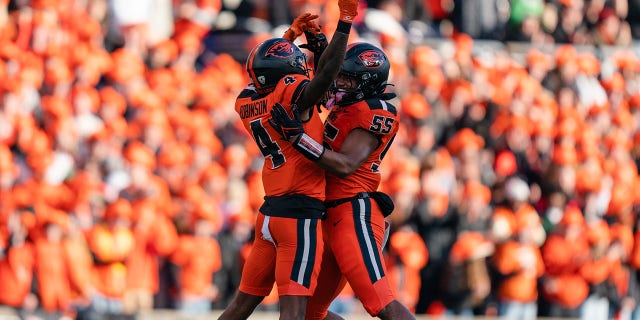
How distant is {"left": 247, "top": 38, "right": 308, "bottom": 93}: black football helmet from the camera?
6.81m

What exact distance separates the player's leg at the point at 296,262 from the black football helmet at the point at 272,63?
0.73 m

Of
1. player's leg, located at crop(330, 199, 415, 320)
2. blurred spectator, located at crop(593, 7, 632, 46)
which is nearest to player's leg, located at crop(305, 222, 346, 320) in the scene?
player's leg, located at crop(330, 199, 415, 320)

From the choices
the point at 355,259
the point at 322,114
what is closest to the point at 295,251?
the point at 355,259

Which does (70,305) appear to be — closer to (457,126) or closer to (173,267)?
(173,267)

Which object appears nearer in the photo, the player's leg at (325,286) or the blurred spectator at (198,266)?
the player's leg at (325,286)

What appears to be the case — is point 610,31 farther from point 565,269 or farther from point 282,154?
point 282,154

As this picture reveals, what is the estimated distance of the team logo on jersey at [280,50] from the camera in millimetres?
6820

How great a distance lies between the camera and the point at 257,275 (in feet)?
22.9

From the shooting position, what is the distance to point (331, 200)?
23.2 ft

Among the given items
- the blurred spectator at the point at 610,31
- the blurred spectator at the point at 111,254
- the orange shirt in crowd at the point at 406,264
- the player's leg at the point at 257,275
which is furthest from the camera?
the blurred spectator at the point at 610,31

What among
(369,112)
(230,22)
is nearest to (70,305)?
(230,22)

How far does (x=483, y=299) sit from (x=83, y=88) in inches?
169

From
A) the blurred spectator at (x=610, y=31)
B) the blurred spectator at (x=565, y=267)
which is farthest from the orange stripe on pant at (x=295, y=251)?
the blurred spectator at (x=610, y=31)

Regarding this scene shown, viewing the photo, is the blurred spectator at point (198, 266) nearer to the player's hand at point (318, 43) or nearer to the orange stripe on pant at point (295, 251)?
the player's hand at point (318, 43)
